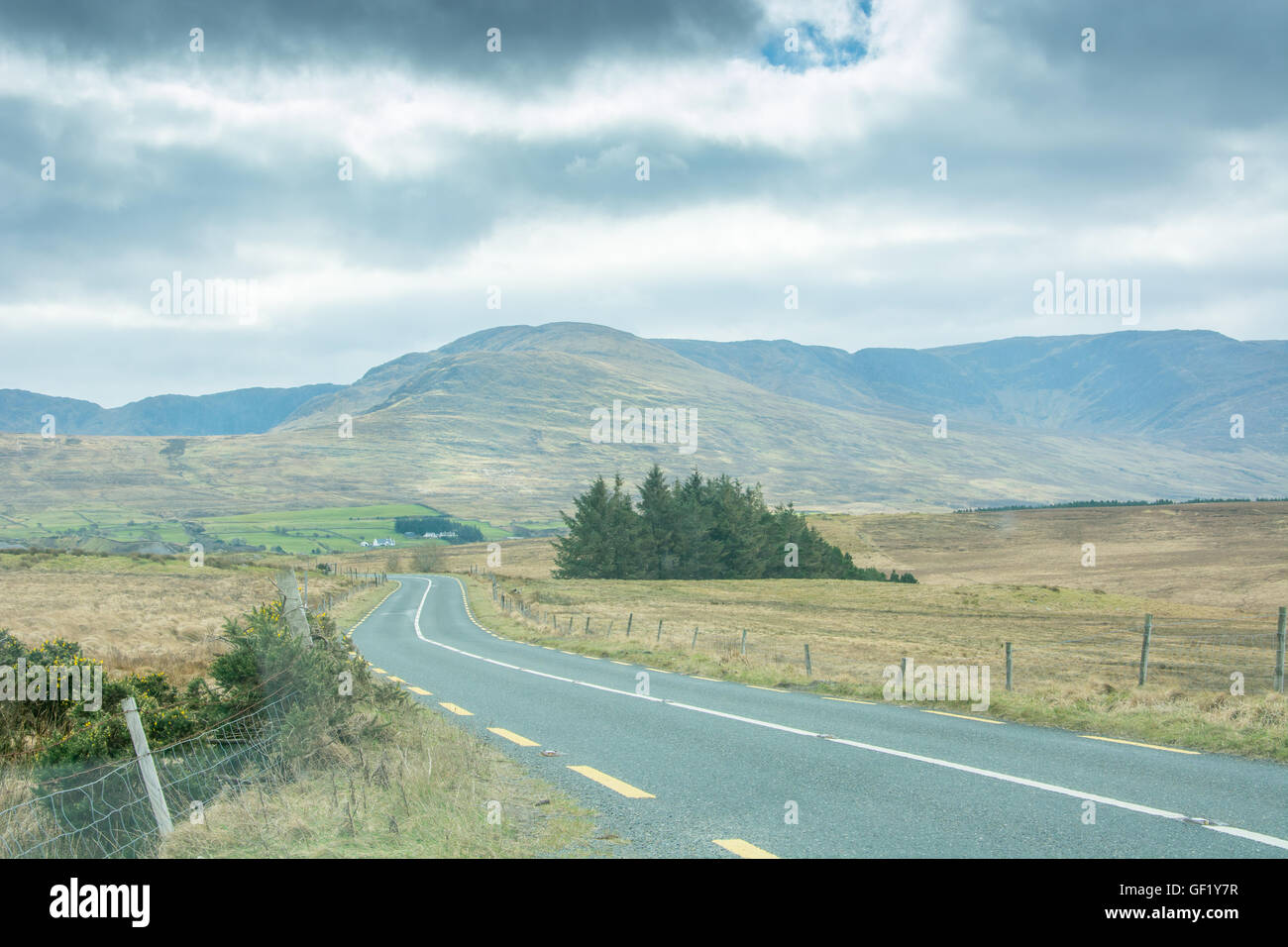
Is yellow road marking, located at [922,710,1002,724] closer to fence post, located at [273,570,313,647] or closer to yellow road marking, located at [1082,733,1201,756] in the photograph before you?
yellow road marking, located at [1082,733,1201,756]

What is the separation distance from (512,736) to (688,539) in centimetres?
7533

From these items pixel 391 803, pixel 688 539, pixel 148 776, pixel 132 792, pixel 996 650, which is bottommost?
pixel 996 650

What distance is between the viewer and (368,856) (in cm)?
612

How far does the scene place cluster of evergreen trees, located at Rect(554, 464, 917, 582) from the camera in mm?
85188

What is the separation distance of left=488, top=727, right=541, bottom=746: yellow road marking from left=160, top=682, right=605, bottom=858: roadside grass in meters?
1.44

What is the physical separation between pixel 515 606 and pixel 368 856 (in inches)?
1774

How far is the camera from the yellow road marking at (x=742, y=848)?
6.14 meters

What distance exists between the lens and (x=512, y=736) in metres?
11.9

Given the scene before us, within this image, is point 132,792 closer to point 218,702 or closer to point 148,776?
point 218,702

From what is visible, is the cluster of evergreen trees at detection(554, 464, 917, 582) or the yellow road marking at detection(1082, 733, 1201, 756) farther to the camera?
the cluster of evergreen trees at detection(554, 464, 917, 582)

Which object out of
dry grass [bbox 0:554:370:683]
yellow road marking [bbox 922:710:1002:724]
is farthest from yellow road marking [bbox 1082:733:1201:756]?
dry grass [bbox 0:554:370:683]

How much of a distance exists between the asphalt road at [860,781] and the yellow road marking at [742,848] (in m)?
0.02

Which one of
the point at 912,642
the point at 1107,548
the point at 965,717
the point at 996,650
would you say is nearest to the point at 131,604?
the point at 912,642
